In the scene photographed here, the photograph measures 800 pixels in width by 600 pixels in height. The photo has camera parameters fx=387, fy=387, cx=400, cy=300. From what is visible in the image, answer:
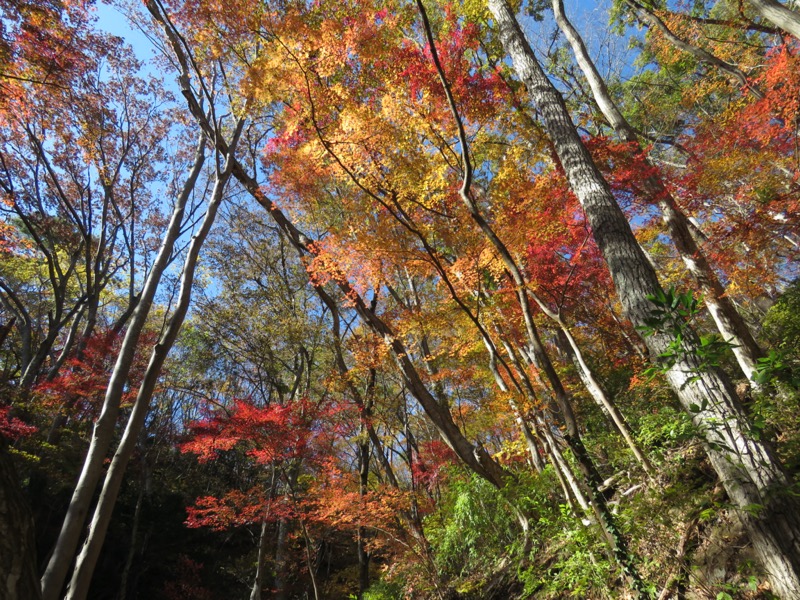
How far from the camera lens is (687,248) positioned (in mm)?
6277

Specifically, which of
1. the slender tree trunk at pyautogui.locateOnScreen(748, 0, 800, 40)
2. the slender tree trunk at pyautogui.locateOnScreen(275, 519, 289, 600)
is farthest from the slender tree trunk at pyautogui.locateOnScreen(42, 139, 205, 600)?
the slender tree trunk at pyautogui.locateOnScreen(748, 0, 800, 40)

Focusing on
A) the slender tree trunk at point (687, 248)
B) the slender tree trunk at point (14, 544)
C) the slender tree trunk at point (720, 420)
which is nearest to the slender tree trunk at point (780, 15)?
the slender tree trunk at point (687, 248)

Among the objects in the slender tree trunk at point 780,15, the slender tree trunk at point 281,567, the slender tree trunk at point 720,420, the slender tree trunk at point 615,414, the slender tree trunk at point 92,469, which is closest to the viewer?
the slender tree trunk at point 720,420

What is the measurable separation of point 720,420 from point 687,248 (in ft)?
14.9

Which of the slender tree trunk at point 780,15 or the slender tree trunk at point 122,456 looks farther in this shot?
the slender tree trunk at point 780,15

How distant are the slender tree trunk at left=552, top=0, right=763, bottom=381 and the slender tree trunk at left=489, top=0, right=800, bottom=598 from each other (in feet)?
8.25

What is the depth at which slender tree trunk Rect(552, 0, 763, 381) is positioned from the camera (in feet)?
18.6

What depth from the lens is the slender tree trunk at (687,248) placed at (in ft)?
18.6

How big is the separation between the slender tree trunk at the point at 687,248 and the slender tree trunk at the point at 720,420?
251 cm

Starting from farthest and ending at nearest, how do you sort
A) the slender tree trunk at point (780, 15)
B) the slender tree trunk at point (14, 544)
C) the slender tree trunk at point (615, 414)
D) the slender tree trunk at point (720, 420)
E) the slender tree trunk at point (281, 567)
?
1. the slender tree trunk at point (281, 567)
2. the slender tree trunk at point (780, 15)
3. the slender tree trunk at point (615, 414)
4. the slender tree trunk at point (720, 420)
5. the slender tree trunk at point (14, 544)

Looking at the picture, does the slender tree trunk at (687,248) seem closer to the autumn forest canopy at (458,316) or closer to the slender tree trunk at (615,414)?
the autumn forest canopy at (458,316)

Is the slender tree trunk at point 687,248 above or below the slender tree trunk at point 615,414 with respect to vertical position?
above

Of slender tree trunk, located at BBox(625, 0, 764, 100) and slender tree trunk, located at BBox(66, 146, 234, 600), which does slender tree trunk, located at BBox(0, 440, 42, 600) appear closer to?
slender tree trunk, located at BBox(66, 146, 234, 600)

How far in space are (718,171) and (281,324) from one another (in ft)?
35.8
